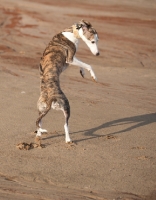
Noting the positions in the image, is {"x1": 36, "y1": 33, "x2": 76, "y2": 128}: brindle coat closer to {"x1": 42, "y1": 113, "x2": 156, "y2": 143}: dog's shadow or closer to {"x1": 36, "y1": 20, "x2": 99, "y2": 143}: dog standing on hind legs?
{"x1": 36, "y1": 20, "x2": 99, "y2": 143}: dog standing on hind legs

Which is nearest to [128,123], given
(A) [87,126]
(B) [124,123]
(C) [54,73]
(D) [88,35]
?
(B) [124,123]

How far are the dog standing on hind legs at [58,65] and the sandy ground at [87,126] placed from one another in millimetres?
661

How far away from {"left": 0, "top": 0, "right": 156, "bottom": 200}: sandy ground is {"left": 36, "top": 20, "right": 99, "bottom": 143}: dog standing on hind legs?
0.66m

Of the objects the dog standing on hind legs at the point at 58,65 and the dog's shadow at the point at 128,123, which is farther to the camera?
the dog's shadow at the point at 128,123

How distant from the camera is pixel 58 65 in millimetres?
9664

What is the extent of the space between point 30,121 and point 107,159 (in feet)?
7.91

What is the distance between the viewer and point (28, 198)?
6660 mm

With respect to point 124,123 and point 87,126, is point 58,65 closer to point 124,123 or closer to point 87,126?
point 87,126

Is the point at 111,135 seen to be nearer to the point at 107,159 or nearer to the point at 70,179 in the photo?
the point at 107,159

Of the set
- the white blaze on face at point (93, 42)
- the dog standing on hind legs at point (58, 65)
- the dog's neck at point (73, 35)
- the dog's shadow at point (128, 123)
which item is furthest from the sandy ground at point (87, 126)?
the dog's neck at point (73, 35)

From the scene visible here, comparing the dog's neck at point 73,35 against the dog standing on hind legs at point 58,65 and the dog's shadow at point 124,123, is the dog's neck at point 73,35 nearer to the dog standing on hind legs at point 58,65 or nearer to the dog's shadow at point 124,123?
the dog standing on hind legs at point 58,65

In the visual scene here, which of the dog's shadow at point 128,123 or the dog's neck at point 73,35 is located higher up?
the dog's neck at point 73,35

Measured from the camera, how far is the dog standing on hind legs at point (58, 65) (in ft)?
29.6

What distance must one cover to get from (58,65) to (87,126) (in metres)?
1.56
